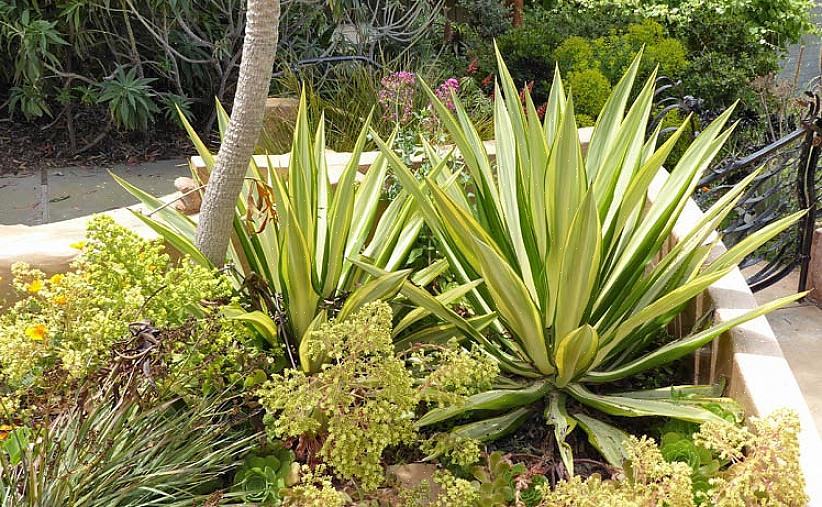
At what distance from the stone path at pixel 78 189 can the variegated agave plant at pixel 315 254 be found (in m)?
3.12

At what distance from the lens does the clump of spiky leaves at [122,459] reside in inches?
63.1

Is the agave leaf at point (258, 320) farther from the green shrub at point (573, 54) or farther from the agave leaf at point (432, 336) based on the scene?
the green shrub at point (573, 54)

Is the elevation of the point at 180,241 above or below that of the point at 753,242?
below

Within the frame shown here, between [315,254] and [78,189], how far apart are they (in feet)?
13.6

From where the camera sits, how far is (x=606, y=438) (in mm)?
2066

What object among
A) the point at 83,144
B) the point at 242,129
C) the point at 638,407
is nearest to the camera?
the point at 638,407

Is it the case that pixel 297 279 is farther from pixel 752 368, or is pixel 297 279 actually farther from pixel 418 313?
pixel 752 368

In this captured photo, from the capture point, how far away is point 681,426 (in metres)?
2.04

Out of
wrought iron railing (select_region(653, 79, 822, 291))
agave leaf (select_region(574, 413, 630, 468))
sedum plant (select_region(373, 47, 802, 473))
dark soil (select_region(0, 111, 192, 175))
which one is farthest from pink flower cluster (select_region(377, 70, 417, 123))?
dark soil (select_region(0, 111, 192, 175))

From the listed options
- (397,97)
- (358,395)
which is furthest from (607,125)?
(397,97)

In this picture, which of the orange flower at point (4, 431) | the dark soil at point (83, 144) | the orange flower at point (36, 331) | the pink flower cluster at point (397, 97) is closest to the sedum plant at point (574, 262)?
the orange flower at point (36, 331)

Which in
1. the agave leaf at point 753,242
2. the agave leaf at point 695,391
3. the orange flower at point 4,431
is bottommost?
the orange flower at point 4,431

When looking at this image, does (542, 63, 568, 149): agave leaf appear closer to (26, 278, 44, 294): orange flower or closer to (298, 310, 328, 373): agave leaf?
(298, 310, 328, 373): agave leaf

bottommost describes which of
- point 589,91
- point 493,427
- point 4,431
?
point 4,431
